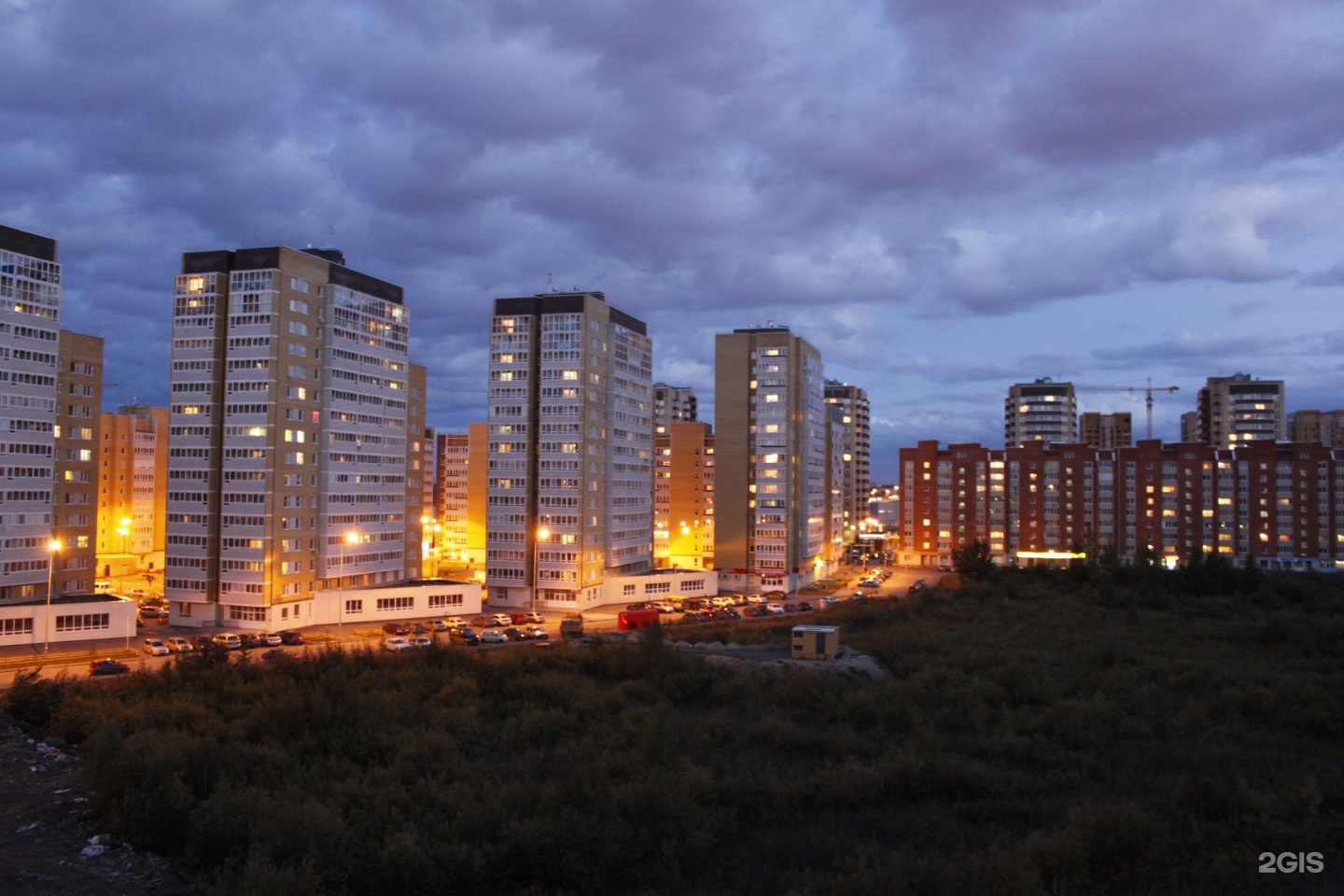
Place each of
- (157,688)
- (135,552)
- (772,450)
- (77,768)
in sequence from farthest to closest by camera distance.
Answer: (135,552), (772,450), (157,688), (77,768)

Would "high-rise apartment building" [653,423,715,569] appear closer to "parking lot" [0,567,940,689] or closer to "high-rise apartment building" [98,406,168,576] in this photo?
"parking lot" [0,567,940,689]

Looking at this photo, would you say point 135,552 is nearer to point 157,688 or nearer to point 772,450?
point 772,450

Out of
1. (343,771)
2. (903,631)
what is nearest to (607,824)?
(343,771)

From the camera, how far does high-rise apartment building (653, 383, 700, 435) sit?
150 meters

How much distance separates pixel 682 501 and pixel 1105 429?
12128 cm

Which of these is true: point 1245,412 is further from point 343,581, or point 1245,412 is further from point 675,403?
point 343,581

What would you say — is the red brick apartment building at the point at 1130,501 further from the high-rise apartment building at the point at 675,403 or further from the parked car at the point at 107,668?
the parked car at the point at 107,668

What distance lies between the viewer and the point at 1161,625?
47312 mm

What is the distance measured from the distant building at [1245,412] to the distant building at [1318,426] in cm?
974

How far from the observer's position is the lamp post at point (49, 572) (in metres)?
44.3

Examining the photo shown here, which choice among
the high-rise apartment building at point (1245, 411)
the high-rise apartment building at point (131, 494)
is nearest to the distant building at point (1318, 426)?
the high-rise apartment building at point (1245, 411)

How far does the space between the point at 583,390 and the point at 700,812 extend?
51.0m

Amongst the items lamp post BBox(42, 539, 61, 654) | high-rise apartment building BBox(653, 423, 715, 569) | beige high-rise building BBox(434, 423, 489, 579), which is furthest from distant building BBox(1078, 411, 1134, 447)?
lamp post BBox(42, 539, 61, 654)

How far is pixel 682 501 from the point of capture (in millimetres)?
96875
